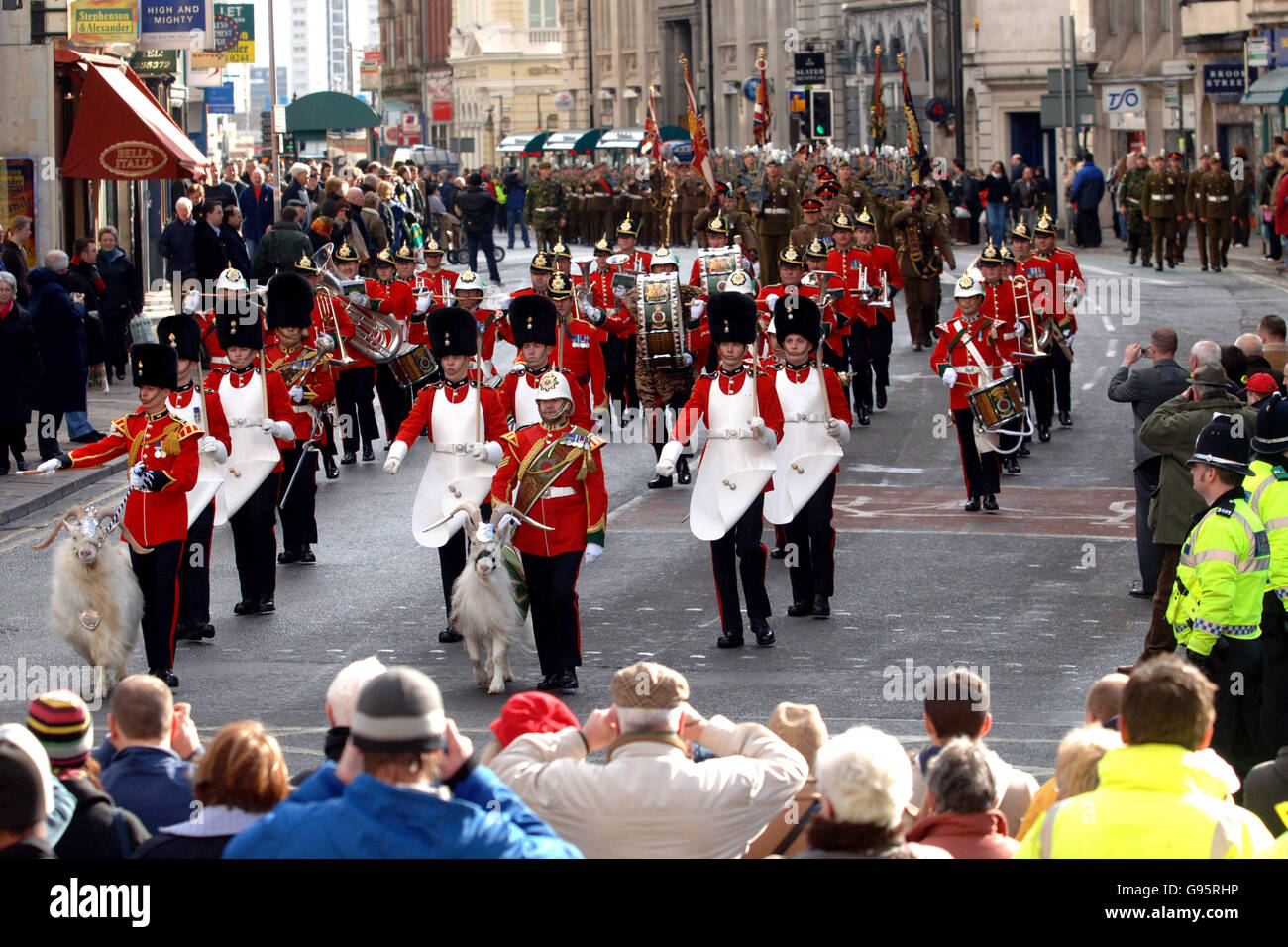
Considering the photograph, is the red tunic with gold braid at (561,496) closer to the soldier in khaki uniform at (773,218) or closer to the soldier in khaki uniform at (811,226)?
the soldier in khaki uniform at (811,226)

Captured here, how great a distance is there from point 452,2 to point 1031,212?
82.8 metres

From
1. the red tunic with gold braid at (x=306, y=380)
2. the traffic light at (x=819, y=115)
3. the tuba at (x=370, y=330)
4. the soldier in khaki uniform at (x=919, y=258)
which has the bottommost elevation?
the red tunic with gold braid at (x=306, y=380)

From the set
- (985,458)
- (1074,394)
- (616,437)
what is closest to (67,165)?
(616,437)

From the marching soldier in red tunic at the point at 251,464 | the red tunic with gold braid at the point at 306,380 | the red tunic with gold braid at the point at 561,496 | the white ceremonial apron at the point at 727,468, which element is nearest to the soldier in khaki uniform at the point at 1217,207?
the red tunic with gold braid at the point at 306,380

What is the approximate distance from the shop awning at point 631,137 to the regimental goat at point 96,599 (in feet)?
154

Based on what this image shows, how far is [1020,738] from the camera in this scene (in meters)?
9.95

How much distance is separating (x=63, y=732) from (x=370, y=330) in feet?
41.9

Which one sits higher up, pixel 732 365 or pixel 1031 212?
pixel 1031 212

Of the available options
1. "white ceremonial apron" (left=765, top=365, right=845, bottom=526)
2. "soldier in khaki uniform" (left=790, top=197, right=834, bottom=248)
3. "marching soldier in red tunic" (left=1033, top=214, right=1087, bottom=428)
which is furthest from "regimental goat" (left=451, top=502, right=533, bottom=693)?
"soldier in khaki uniform" (left=790, top=197, right=834, bottom=248)

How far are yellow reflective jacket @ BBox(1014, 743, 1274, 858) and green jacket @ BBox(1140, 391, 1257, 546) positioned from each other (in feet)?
19.2

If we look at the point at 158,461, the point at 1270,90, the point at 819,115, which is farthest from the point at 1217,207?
the point at 158,461

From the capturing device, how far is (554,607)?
11.3m

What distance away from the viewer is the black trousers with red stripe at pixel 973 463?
16.1 m
